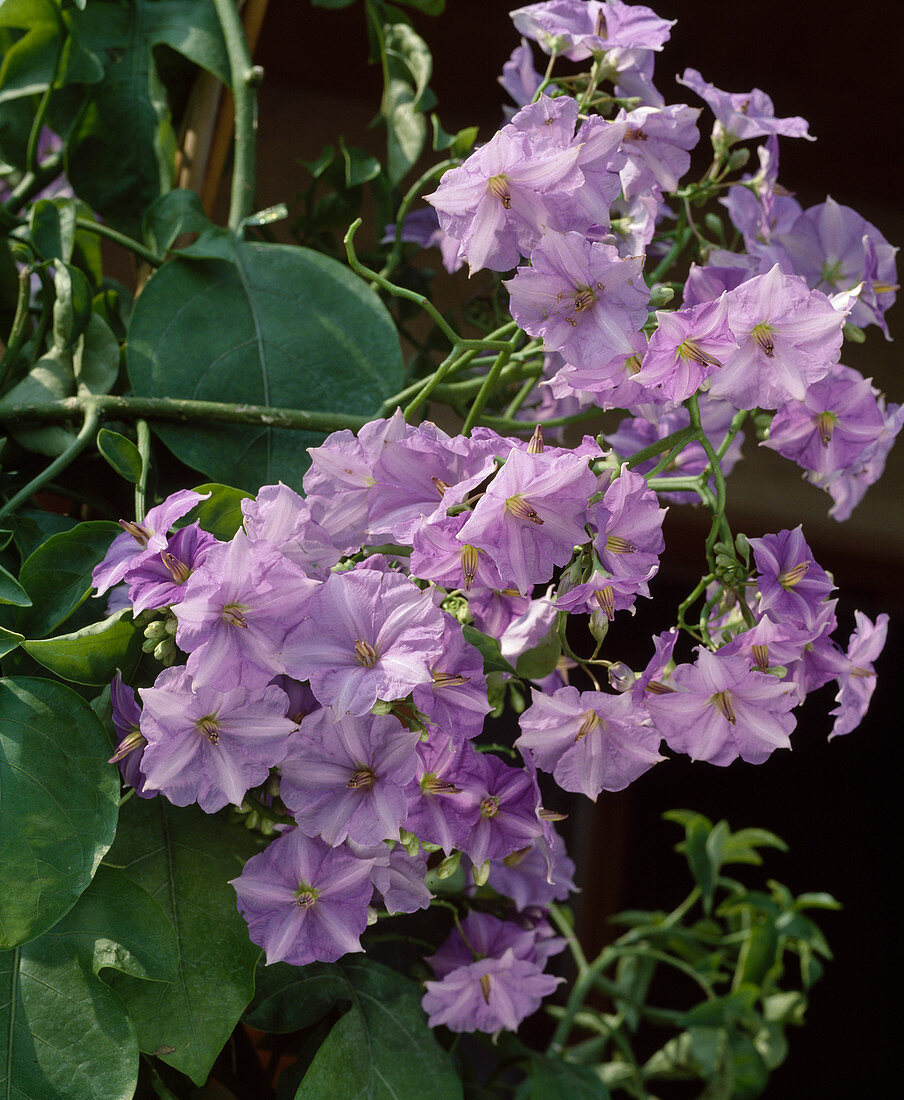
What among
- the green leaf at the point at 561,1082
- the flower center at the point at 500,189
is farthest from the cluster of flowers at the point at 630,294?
the green leaf at the point at 561,1082

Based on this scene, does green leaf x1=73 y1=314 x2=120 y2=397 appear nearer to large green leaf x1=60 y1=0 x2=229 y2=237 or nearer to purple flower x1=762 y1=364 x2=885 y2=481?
large green leaf x1=60 y1=0 x2=229 y2=237

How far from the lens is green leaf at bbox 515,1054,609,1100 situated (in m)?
0.49

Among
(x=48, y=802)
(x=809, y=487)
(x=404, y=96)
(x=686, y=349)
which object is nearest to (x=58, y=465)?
(x=48, y=802)

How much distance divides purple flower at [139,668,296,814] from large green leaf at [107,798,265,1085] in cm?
8

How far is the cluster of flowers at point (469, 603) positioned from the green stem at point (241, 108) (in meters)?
0.22

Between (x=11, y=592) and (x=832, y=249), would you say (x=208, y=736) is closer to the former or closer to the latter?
(x=11, y=592)

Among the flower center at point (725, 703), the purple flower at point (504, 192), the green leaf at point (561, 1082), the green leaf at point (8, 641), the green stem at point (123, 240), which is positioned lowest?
the green leaf at point (561, 1082)

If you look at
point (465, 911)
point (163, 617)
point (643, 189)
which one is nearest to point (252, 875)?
point (163, 617)

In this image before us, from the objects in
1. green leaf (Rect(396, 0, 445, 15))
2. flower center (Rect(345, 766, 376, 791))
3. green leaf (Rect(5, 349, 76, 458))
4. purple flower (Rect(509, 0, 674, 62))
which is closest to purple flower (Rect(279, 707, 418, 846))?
flower center (Rect(345, 766, 376, 791))

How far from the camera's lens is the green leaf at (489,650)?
1.20ft

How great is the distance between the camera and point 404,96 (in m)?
0.61

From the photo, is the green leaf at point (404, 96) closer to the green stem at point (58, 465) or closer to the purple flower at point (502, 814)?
the green stem at point (58, 465)

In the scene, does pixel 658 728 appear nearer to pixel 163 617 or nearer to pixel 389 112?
pixel 163 617

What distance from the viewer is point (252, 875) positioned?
0.34 m
